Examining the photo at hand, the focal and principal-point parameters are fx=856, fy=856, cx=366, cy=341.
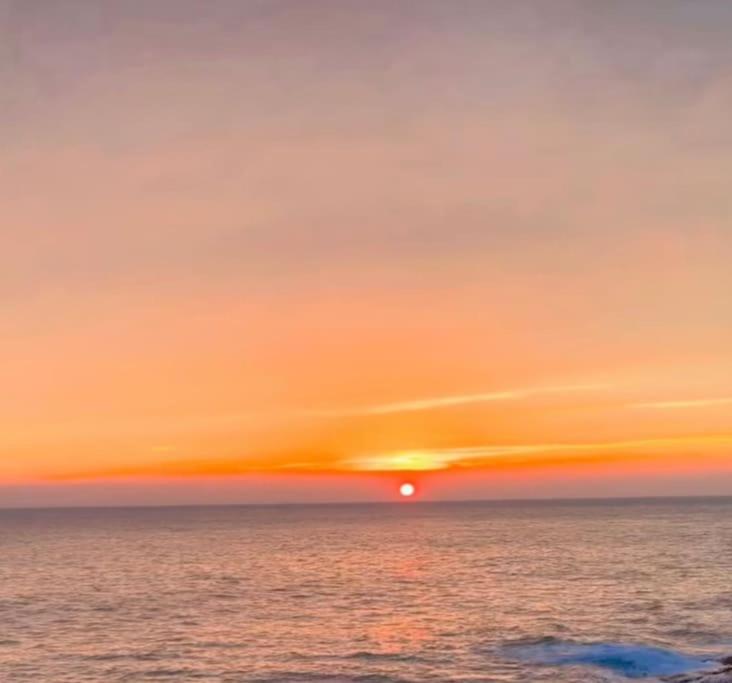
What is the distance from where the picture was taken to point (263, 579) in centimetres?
10200

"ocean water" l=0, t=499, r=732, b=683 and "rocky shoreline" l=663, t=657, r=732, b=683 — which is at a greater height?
"rocky shoreline" l=663, t=657, r=732, b=683

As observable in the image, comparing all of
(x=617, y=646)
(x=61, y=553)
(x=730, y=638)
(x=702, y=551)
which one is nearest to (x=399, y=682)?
(x=617, y=646)

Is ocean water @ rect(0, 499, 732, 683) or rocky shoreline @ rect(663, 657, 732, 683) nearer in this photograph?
rocky shoreline @ rect(663, 657, 732, 683)

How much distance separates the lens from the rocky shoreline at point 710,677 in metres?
40.7

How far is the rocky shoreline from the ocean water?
267cm

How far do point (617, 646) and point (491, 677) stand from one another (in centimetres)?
1076

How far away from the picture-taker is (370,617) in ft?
230

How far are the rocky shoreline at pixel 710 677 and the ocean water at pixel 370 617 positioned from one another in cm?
267

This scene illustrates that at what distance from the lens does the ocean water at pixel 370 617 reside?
51.0 meters

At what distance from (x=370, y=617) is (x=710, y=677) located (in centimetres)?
3336

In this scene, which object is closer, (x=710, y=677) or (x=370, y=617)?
(x=710, y=677)

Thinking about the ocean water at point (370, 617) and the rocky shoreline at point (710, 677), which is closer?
the rocky shoreline at point (710, 677)

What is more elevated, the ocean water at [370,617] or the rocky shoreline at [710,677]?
the rocky shoreline at [710,677]

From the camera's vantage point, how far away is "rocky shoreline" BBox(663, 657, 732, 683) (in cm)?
4067
